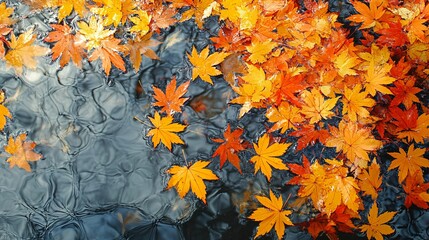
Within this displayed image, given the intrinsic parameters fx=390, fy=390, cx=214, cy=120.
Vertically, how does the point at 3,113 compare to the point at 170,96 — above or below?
below

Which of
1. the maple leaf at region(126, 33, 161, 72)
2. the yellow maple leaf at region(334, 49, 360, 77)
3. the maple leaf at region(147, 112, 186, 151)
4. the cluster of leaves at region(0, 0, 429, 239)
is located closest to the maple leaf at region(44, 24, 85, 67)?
the cluster of leaves at region(0, 0, 429, 239)

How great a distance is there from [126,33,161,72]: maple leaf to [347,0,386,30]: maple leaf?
63.3 inches

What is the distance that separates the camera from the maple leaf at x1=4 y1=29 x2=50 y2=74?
3105mm

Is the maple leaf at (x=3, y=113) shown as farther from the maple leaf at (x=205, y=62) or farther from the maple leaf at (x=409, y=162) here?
the maple leaf at (x=409, y=162)

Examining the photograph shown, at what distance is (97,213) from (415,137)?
2289mm

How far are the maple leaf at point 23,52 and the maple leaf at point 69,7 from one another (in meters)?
0.29

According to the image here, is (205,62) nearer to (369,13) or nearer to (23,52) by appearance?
(369,13)

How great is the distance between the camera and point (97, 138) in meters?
2.94

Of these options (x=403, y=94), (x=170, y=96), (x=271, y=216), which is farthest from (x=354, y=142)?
(x=170, y=96)

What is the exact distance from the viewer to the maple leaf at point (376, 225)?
259 cm

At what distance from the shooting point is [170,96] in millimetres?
3002

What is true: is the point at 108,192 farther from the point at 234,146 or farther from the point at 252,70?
the point at 252,70

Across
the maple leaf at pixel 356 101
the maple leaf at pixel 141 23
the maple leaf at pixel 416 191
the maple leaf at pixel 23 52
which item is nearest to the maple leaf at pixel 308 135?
the maple leaf at pixel 356 101

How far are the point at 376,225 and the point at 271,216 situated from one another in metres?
0.70
